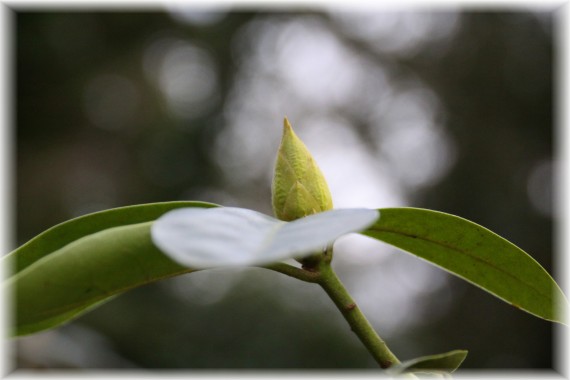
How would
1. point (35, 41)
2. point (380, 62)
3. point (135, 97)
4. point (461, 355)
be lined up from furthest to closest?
point (380, 62) → point (135, 97) → point (35, 41) → point (461, 355)


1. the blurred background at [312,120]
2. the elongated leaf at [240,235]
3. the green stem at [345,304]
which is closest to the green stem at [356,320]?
the green stem at [345,304]

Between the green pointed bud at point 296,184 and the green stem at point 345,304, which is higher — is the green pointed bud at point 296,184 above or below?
above

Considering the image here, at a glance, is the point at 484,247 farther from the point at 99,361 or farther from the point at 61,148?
the point at 61,148

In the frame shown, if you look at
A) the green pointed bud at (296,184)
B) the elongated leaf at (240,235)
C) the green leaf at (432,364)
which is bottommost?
the green leaf at (432,364)

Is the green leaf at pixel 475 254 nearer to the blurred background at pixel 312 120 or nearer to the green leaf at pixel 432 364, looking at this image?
the green leaf at pixel 432 364

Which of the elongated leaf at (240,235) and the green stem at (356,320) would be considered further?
the green stem at (356,320)

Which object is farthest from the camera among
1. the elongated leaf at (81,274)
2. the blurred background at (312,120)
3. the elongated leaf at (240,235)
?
the blurred background at (312,120)

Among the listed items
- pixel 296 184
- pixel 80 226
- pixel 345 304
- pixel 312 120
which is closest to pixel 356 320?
pixel 345 304

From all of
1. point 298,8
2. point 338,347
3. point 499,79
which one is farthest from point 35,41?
point 499,79
